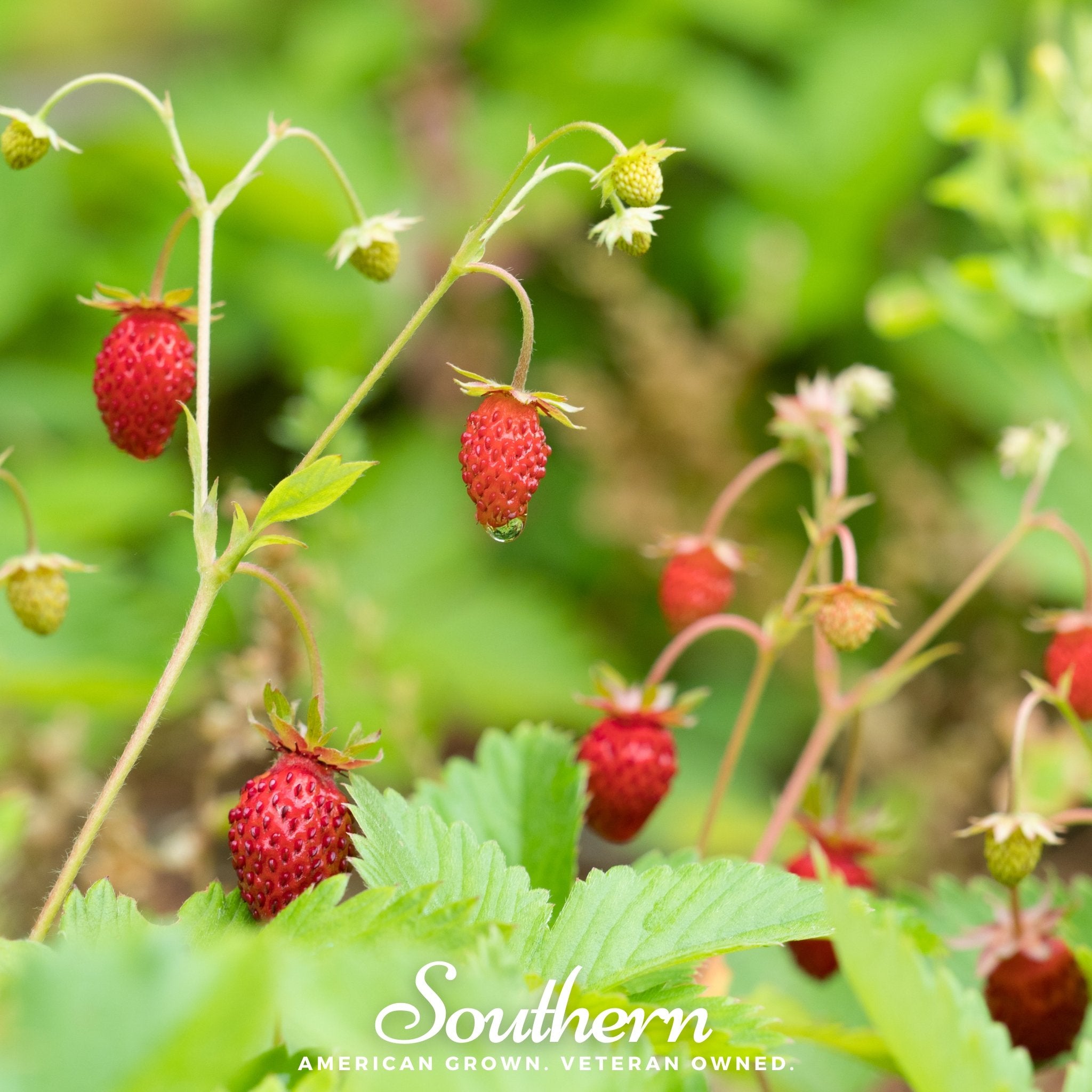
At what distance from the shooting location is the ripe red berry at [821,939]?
0.95m

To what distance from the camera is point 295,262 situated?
2.60 metres

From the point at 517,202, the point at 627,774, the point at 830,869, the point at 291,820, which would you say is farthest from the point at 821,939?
the point at 517,202

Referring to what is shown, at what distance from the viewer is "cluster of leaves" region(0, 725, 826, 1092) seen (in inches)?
15.7

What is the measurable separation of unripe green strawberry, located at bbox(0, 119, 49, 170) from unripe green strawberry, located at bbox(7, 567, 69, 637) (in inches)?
10.8

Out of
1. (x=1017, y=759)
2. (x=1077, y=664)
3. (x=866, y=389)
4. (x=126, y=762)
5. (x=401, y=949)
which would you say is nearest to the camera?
(x=401, y=949)

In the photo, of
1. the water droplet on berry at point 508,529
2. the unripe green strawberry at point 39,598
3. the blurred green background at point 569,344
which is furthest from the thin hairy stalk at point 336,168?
the blurred green background at point 569,344

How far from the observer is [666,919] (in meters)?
0.75

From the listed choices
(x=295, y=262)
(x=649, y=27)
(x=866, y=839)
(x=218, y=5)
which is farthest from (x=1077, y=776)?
(x=218, y=5)

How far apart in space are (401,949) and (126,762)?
0.20m

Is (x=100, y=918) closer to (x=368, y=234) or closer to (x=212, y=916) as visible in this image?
(x=212, y=916)

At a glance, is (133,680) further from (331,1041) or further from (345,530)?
(331,1041)

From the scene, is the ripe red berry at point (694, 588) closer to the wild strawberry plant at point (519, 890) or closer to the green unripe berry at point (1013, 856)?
Result: the wild strawberry plant at point (519, 890)

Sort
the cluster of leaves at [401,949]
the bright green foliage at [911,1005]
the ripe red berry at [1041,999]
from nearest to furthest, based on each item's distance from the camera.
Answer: the cluster of leaves at [401,949] → the bright green foliage at [911,1005] → the ripe red berry at [1041,999]

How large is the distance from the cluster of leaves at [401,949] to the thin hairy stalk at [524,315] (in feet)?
0.84
